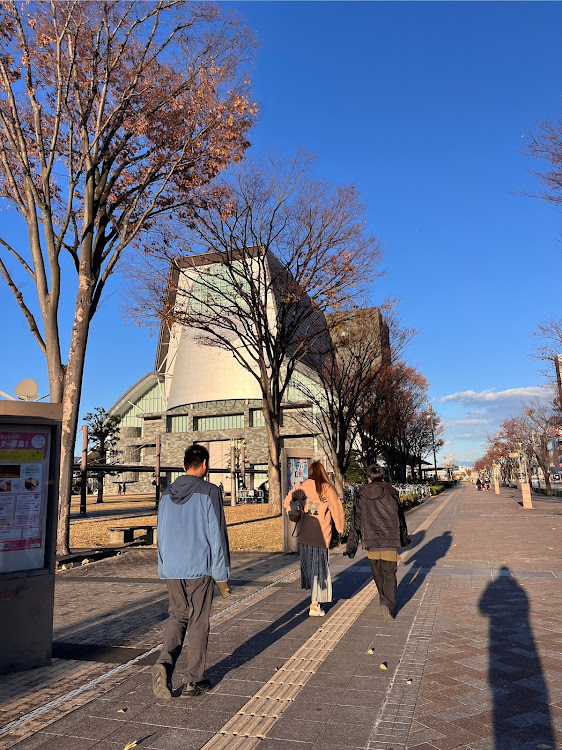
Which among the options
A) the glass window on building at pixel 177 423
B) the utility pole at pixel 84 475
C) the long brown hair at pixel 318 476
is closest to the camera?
the long brown hair at pixel 318 476

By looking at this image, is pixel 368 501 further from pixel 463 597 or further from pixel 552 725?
pixel 552 725

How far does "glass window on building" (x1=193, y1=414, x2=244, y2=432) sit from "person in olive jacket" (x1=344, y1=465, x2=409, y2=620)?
190 ft

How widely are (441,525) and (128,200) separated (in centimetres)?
1223

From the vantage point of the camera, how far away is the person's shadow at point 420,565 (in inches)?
274

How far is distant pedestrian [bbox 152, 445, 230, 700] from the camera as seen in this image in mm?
3678

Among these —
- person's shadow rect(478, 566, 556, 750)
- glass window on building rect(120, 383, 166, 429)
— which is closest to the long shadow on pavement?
person's shadow rect(478, 566, 556, 750)

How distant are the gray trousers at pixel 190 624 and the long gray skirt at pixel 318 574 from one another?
7.88 ft

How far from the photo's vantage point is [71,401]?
10.5m

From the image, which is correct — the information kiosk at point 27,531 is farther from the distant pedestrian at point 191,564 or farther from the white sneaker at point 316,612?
the white sneaker at point 316,612

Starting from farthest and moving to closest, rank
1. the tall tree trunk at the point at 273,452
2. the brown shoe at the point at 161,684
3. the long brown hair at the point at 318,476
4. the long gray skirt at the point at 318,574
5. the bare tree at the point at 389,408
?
1. the bare tree at the point at 389,408
2. the tall tree trunk at the point at 273,452
3. the long brown hair at the point at 318,476
4. the long gray skirt at the point at 318,574
5. the brown shoe at the point at 161,684

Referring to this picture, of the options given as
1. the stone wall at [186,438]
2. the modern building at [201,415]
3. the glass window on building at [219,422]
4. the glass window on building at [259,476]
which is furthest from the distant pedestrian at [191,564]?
the glass window on building at [219,422]

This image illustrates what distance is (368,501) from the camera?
6.13 metres

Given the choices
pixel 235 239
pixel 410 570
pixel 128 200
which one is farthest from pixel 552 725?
Answer: pixel 235 239

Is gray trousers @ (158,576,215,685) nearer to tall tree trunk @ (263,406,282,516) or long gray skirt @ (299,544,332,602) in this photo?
long gray skirt @ (299,544,332,602)
